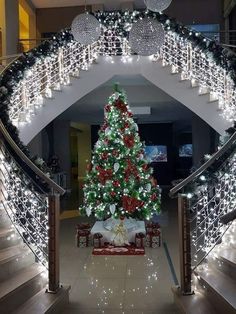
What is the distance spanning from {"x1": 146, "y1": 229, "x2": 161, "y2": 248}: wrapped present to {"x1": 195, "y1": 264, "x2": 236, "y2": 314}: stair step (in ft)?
7.87

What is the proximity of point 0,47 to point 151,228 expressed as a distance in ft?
20.1

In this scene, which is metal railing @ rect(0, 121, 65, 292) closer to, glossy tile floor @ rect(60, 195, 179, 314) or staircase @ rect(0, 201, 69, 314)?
staircase @ rect(0, 201, 69, 314)

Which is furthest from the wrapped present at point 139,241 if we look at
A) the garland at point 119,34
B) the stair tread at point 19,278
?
the garland at point 119,34

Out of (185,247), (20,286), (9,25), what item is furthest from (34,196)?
(9,25)

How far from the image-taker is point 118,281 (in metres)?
4.81

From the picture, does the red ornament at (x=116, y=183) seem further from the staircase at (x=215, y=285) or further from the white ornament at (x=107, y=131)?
the staircase at (x=215, y=285)

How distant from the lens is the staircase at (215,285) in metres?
3.25

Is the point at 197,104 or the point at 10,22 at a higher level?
the point at 10,22

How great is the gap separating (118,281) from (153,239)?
68.7 inches

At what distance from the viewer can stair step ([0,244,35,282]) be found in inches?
140

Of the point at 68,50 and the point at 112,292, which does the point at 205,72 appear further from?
the point at 112,292

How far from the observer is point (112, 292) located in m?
4.42

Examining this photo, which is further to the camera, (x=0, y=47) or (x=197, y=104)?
(x=0, y=47)

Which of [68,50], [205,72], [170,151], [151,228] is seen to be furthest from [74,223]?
Result: [170,151]
